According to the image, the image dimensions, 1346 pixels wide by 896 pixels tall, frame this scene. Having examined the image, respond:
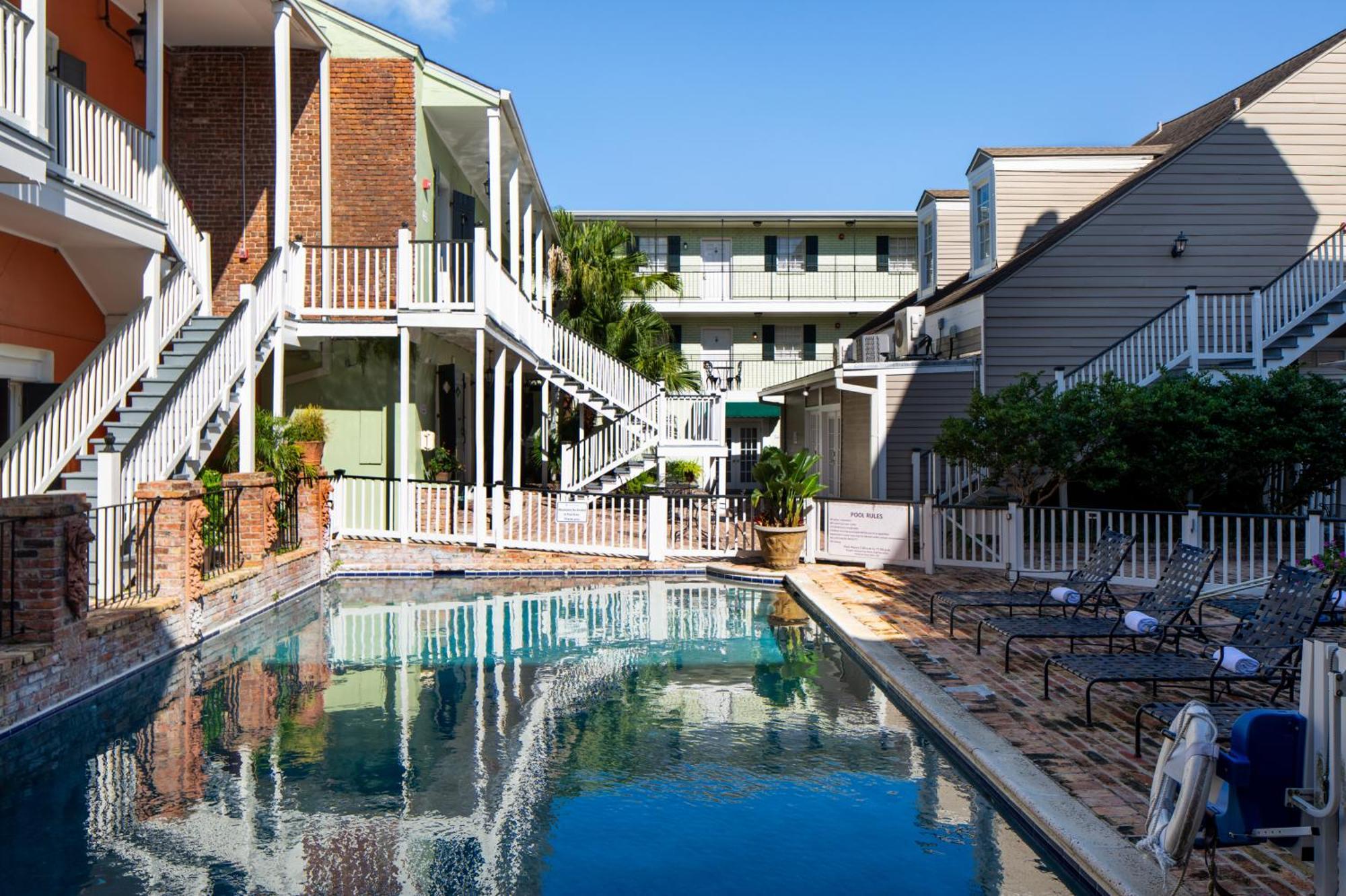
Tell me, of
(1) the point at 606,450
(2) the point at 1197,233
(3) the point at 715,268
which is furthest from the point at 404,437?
(3) the point at 715,268

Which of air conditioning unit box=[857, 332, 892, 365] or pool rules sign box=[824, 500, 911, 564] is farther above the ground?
air conditioning unit box=[857, 332, 892, 365]

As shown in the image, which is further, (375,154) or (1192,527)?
(375,154)

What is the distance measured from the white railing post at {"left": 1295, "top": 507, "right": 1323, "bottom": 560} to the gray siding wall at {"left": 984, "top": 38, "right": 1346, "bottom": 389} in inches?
317

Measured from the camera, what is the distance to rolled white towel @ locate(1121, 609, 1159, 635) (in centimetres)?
814

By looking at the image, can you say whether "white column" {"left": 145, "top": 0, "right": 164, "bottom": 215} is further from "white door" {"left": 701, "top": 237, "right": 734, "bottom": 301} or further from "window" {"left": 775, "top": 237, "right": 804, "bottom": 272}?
"window" {"left": 775, "top": 237, "right": 804, "bottom": 272}

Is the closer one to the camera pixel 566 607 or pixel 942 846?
pixel 942 846

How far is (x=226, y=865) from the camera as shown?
17.6 ft

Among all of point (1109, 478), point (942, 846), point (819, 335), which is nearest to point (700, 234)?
point (819, 335)

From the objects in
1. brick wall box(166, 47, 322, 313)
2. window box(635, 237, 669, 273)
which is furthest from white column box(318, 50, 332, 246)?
window box(635, 237, 669, 273)

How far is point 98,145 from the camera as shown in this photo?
39.2 ft

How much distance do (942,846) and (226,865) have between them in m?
3.49

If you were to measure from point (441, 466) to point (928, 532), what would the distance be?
8828 millimetres

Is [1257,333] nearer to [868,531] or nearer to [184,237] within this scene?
[868,531]

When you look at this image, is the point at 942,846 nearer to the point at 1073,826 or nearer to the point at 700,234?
the point at 1073,826
